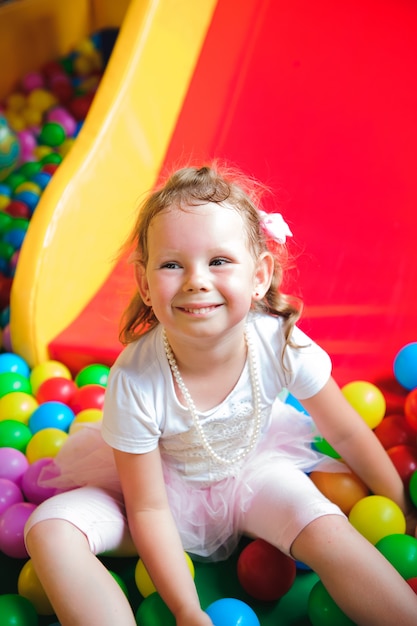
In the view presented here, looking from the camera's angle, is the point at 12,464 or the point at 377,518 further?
the point at 12,464

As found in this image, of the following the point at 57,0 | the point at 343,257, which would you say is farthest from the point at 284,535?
the point at 57,0

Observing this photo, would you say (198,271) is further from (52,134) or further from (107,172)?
(52,134)

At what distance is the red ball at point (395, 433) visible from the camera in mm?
1340

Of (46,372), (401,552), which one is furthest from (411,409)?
(46,372)

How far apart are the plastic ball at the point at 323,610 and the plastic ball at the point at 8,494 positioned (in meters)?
0.55

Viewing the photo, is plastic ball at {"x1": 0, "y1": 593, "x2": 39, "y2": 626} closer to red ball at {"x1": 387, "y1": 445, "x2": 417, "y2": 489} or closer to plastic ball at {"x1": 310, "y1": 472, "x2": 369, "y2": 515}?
plastic ball at {"x1": 310, "y1": 472, "x2": 369, "y2": 515}

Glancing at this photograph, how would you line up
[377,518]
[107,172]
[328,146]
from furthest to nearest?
[328,146] < [107,172] < [377,518]

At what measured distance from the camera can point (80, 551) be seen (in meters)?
0.99

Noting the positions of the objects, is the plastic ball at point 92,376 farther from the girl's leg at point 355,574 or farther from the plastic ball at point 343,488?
the girl's leg at point 355,574

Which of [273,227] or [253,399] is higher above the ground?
[273,227]

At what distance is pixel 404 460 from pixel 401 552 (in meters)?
0.23

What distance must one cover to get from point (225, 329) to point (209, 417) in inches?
6.8

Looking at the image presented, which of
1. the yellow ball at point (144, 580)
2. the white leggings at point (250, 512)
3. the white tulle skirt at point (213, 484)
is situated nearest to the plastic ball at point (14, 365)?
the white tulle skirt at point (213, 484)

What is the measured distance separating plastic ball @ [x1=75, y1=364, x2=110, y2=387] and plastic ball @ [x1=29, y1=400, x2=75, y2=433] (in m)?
0.13
